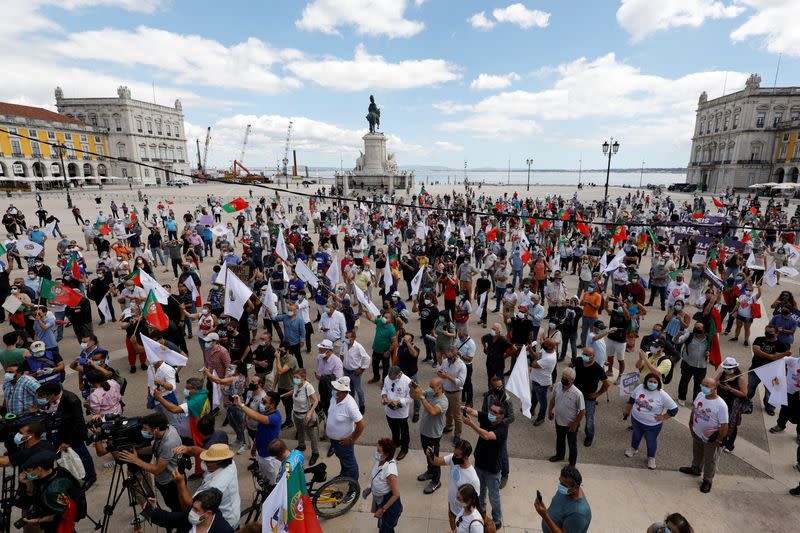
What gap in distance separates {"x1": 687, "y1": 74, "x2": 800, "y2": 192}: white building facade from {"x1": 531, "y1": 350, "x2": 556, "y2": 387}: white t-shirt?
3016 inches

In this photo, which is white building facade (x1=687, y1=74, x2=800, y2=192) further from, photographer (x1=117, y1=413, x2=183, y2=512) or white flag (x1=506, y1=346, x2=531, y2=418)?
photographer (x1=117, y1=413, x2=183, y2=512)

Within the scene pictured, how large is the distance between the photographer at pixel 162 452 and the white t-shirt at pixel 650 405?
19.8 feet

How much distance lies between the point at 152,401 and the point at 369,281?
19.8 feet

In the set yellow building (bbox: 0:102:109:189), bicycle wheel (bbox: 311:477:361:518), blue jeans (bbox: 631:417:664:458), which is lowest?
bicycle wheel (bbox: 311:477:361:518)

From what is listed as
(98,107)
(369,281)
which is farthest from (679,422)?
(98,107)

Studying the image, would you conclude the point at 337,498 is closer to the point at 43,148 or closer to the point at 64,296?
the point at 64,296

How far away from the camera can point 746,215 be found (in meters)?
27.2

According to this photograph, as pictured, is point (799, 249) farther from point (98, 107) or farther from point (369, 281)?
point (98, 107)

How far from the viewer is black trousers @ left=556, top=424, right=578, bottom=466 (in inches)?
228

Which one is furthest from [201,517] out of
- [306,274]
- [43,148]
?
[43,148]

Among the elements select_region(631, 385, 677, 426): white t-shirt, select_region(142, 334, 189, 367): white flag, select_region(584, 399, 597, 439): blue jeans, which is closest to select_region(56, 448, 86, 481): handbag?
select_region(142, 334, 189, 367): white flag

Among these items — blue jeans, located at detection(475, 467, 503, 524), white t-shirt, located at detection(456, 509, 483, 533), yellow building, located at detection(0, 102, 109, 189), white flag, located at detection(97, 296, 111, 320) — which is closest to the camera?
white t-shirt, located at detection(456, 509, 483, 533)

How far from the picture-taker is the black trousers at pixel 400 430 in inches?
236

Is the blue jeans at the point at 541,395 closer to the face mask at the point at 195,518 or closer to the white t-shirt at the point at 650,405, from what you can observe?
the white t-shirt at the point at 650,405
